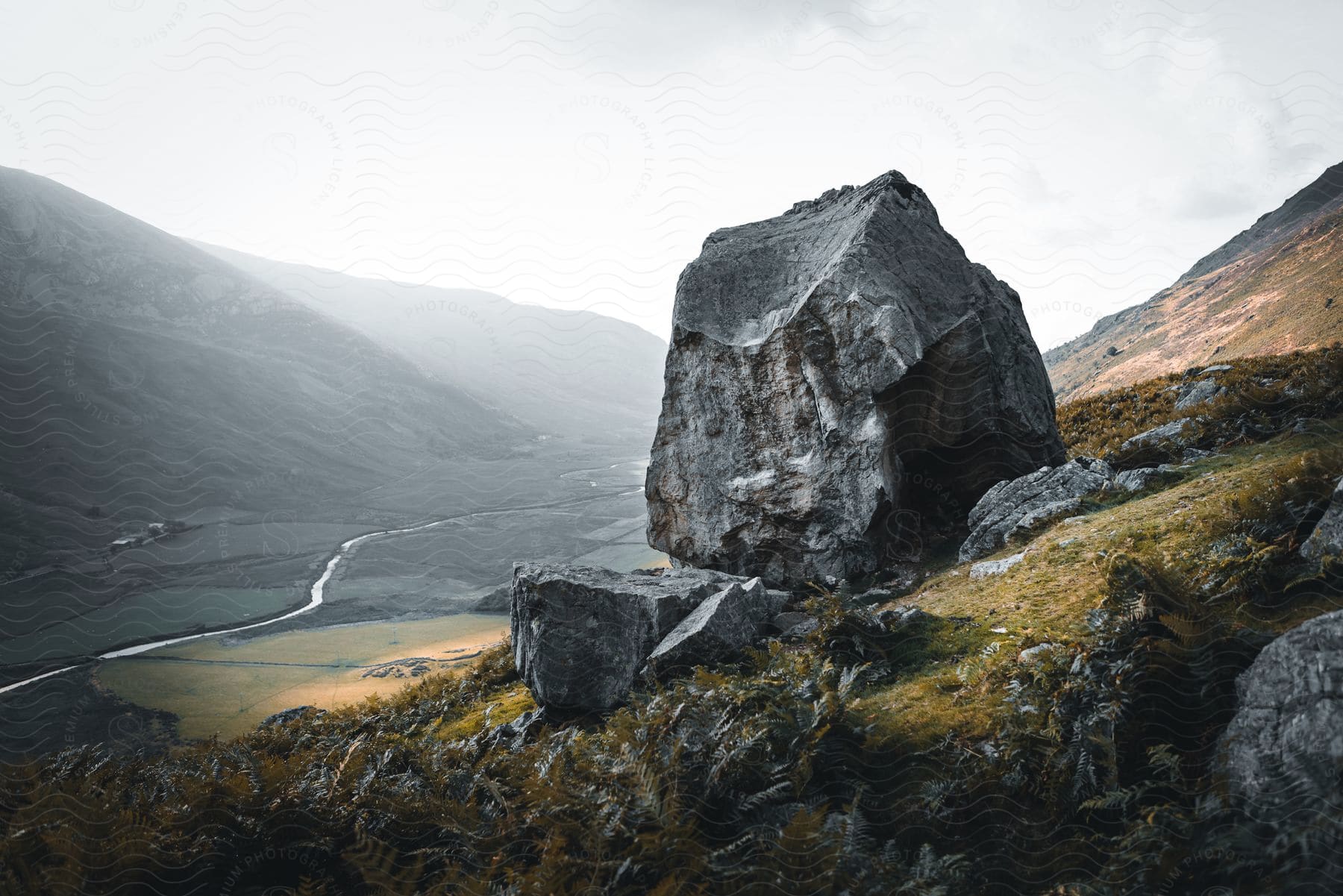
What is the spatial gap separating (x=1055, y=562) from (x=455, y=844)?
6852 mm

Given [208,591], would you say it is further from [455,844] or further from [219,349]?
[219,349]

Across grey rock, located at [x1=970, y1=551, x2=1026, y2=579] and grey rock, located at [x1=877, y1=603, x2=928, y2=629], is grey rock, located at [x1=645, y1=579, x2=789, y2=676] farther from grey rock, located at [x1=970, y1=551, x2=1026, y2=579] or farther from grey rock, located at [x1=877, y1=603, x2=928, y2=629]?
grey rock, located at [x1=970, y1=551, x2=1026, y2=579]

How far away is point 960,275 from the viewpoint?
39.6 feet

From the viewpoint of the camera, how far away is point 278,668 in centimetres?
2734

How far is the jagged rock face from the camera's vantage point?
1057cm

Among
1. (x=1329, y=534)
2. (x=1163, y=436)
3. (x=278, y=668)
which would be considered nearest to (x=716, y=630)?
(x=1329, y=534)

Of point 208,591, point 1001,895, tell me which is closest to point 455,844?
point 1001,895

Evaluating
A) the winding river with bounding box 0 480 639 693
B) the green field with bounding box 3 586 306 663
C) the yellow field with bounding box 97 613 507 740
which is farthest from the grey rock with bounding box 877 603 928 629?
the green field with bounding box 3 586 306 663

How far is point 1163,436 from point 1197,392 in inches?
175

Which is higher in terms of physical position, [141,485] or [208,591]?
[141,485]

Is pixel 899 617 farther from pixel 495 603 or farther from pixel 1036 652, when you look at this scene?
pixel 495 603

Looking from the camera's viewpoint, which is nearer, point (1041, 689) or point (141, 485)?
point (1041, 689)

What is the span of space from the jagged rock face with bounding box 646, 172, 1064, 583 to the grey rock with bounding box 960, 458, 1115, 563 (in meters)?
1.06

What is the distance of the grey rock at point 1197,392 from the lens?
13.1m
